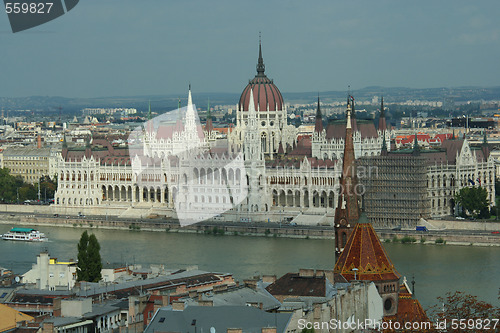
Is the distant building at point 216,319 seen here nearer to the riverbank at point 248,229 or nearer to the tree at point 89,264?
the tree at point 89,264

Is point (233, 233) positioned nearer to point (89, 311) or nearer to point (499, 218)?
point (499, 218)

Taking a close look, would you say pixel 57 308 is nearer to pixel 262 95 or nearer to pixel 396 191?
pixel 396 191

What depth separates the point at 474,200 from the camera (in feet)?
171

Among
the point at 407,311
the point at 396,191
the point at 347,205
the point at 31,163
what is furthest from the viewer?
the point at 31,163

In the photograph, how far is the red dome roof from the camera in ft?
209

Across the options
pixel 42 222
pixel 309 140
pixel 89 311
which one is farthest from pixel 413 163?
pixel 89 311

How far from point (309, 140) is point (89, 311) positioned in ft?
146

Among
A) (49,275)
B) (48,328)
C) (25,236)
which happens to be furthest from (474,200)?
(48,328)

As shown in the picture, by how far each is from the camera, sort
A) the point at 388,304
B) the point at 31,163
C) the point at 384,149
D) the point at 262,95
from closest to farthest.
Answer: the point at 388,304 → the point at 384,149 → the point at 262,95 → the point at 31,163

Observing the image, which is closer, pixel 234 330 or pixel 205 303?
→ pixel 234 330

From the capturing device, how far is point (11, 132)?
369 feet

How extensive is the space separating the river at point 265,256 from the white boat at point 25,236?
1.83 feet

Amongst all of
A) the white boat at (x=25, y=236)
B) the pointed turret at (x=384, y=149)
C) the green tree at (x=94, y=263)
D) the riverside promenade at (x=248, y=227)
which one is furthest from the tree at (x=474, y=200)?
the green tree at (x=94, y=263)

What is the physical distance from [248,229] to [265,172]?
20.6ft
